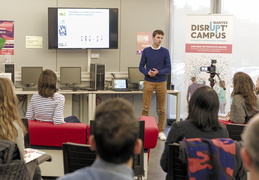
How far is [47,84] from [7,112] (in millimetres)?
1382

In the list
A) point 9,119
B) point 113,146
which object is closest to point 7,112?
point 9,119

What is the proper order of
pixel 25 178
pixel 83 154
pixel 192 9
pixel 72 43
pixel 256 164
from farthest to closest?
pixel 192 9
pixel 72 43
pixel 83 154
pixel 25 178
pixel 256 164

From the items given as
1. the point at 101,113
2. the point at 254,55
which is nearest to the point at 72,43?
the point at 254,55

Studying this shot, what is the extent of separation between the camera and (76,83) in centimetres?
745

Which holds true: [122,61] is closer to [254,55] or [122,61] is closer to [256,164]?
[254,55]

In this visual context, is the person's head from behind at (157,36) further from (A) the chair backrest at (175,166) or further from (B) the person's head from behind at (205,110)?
(A) the chair backrest at (175,166)

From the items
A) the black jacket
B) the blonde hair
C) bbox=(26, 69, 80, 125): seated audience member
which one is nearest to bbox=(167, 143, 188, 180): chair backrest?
the black jacket

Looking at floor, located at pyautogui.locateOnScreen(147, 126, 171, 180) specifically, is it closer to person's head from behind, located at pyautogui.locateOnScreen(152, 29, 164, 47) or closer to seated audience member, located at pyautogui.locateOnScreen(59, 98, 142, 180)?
person's head from behind, located at pyautogui.locateOnScreen(152, 29, 164, 47)

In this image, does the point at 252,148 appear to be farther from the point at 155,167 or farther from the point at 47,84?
the point at 155,167

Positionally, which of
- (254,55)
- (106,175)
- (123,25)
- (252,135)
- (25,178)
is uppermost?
(123,25)

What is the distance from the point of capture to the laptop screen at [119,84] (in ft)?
24.3

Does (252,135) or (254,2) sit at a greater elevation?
(254,2)

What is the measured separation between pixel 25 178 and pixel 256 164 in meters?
1.70

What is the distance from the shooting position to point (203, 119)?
9.14 ft
